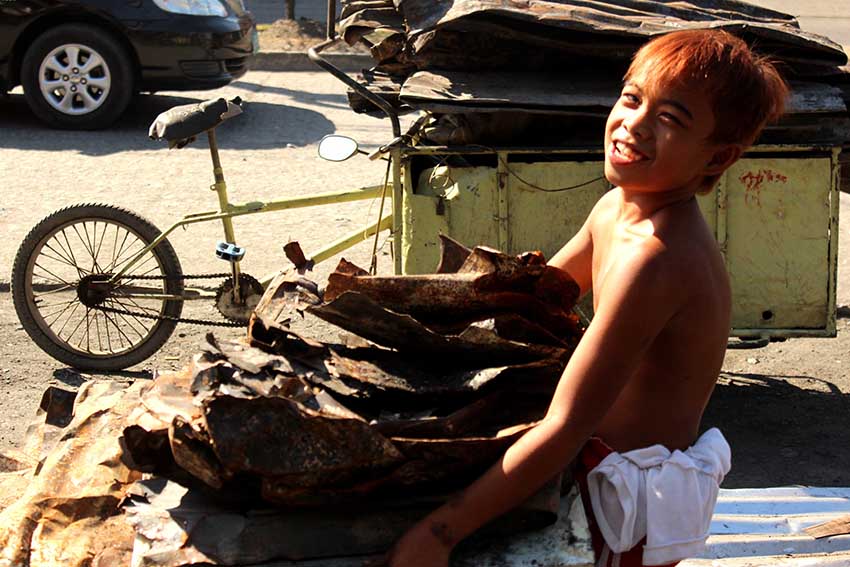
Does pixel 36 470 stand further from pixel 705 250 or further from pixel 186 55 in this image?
pixel 186 55

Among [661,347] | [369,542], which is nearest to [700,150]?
[661,347]

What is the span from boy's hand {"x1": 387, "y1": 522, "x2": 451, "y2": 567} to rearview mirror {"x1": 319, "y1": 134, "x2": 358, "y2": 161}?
319 centimetres

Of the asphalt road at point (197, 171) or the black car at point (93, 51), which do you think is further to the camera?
the black car at point (93, 51)

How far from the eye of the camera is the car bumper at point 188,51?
9.99m

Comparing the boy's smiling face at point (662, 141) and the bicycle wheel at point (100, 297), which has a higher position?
the boy's smiling face at point (662, 141)

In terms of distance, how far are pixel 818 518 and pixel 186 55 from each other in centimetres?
781

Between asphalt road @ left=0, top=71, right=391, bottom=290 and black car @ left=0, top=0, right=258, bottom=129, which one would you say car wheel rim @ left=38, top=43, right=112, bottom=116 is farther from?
asphalt road @ left=0, top=71, right=391, bottom=290

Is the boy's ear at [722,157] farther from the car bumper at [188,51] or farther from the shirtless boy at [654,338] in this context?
the car bumper at [188,51]

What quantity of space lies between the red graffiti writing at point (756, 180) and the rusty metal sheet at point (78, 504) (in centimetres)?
292

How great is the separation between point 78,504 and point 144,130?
806 centimetres

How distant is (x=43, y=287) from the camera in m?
5.86

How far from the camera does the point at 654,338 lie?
2.07 meters

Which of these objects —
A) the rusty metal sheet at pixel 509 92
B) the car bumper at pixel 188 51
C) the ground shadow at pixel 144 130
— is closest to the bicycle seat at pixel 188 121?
the rusty metal sheet at pixel 509 92

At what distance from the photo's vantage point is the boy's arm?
79.5 inches
